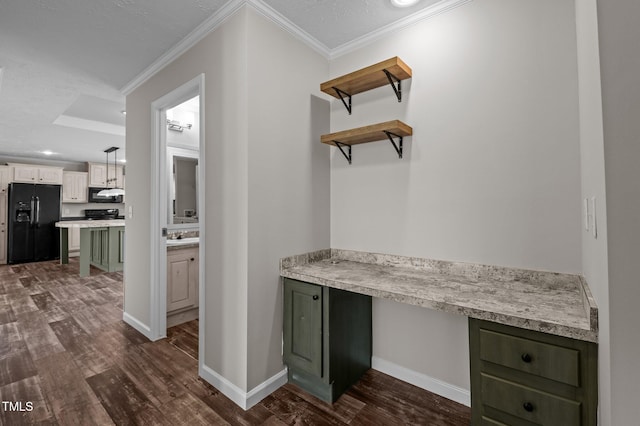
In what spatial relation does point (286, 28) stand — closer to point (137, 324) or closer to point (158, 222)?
point (158, 222)

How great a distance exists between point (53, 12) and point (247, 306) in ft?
7.32

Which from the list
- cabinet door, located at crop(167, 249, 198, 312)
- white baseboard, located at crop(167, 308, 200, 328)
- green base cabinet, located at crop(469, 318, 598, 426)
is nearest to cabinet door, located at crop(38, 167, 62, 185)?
cabinet door, located at crop(167, 249, 198, 312)

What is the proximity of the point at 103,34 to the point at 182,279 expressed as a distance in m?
2.22

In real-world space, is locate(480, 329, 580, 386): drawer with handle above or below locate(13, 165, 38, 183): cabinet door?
below

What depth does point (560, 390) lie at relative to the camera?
112 cm

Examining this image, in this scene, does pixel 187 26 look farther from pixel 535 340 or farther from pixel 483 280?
pixel 535 340

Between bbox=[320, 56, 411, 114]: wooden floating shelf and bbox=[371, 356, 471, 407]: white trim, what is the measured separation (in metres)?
1.86

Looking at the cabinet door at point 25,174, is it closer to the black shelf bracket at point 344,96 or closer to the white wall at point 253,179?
the white wall at point 253,179

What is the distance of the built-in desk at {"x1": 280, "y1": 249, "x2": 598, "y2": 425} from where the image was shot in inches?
42.4

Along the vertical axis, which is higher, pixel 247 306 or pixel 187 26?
pixel 187 26

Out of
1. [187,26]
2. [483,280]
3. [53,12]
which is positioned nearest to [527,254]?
[483,280]

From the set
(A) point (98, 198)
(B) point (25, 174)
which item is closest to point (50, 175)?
(B) point (25, 174)

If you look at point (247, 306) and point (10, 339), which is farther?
point (10, 339)

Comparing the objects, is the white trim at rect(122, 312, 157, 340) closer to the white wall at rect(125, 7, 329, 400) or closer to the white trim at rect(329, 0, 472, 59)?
the white wall at rect(125, 7, 329, 400)
